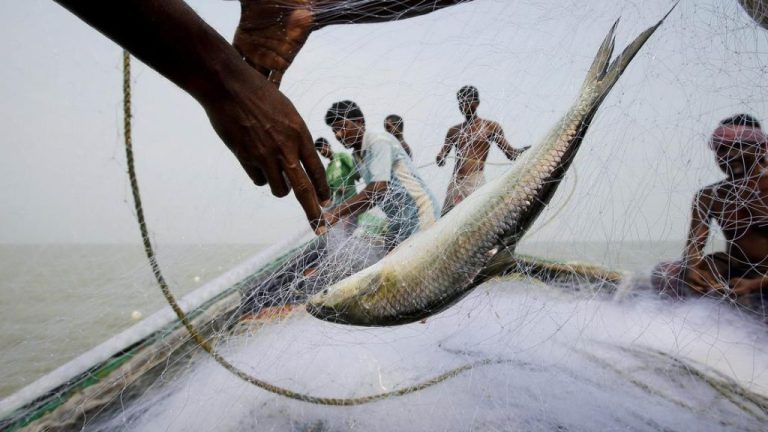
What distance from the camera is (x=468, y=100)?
2125mm

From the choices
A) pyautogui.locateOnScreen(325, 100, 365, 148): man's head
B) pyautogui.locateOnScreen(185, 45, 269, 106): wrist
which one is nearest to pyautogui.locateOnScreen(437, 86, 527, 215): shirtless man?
pyautogui.locateOnScreen(325, 100, 365, 148): man's head

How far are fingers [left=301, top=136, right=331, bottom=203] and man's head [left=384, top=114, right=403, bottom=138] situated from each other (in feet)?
3.38

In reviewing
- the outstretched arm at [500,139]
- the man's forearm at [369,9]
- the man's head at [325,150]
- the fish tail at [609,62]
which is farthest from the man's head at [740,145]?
the man's head at [325,150]

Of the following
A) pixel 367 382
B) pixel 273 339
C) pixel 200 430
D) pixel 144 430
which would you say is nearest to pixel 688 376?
pixel 367 382

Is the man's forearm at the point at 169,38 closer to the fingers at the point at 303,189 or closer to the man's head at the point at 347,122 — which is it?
the fingers at the point at 303,189

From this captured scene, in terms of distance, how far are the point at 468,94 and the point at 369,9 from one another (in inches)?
23.4

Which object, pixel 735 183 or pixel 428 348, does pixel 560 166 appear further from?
pixel 428 348

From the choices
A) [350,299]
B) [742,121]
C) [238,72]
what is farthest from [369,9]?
[742,121]

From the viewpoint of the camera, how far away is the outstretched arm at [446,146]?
6.93 feet

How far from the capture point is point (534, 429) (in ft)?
6.97

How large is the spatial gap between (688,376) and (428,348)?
60.8 inches

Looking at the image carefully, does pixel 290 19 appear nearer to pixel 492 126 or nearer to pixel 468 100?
pixel 468 100

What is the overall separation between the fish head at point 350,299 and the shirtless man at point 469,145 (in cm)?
59

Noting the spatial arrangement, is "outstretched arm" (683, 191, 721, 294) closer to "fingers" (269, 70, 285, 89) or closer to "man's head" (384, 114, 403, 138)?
"man's head" (384, 114, 403, 138)
